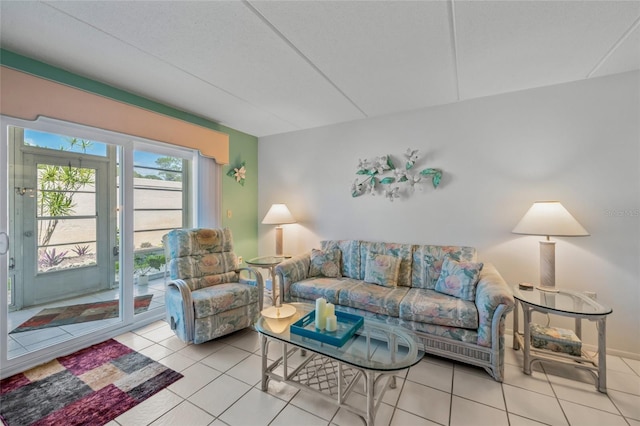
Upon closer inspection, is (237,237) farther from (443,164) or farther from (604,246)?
(604,246)

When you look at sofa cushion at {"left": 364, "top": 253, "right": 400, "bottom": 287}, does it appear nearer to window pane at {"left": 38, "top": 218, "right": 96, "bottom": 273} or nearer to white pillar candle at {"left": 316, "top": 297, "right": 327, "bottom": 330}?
white pillar candle at {"left": 316, "top": 297, "right": 327, "bottom": 330}

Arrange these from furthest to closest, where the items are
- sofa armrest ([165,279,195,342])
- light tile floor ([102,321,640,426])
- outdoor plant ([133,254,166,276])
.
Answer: outdoor plant ([133,254,166,276]) < sofa armrest ([165,279,195,342]) < light tile floor ([102,321,640,426])

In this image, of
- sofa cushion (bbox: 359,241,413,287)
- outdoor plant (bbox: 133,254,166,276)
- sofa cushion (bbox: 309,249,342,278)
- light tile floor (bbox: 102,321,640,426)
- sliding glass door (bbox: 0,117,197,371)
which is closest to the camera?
light tile floor (bbox: 102,321,640,426)

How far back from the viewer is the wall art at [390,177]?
3053 mm

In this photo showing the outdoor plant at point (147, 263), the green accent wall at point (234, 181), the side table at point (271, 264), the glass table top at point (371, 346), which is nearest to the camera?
the glass table top at point (371, 346)

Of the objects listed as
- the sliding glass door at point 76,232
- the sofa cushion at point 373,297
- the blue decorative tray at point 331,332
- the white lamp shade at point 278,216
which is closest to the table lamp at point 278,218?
the white lamp shade at point 278,216

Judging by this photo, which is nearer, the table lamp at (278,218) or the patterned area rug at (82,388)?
the patterned area rug at (82,388)

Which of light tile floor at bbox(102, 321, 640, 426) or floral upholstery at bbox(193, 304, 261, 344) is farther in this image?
floral upholstery at bbox(193, 304, 261, 344)

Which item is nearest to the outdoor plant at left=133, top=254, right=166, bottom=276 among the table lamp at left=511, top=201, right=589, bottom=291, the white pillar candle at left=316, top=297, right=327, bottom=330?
the white pillar candle at left=316, top=297, right=327, bottom=330

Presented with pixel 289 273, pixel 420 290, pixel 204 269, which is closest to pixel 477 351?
pixel 420 290

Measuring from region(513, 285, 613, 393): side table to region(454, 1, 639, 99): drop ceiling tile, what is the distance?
188 centimetres

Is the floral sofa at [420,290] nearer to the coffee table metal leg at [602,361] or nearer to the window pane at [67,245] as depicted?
the coffee table metal leg at [602,361]

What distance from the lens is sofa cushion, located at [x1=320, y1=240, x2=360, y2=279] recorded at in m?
3.13

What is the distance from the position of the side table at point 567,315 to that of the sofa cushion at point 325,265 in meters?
1.73
